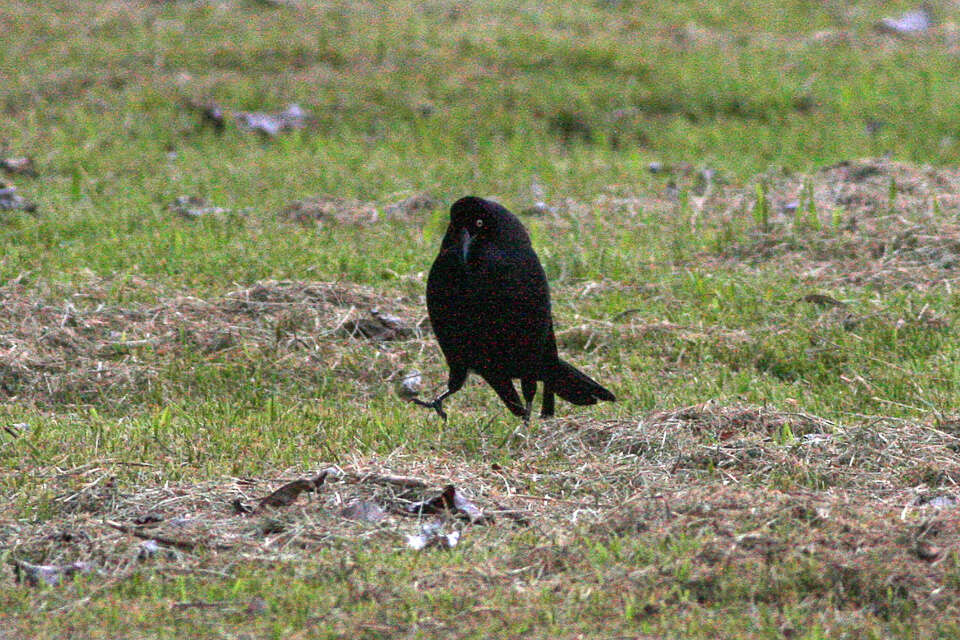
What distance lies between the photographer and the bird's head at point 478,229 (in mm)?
5602

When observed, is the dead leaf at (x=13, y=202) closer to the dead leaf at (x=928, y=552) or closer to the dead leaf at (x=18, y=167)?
the dead leaf at (x=18, y=167)

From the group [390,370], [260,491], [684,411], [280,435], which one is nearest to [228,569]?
[260,491]

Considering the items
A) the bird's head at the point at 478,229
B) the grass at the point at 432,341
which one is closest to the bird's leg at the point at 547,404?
the grass at the point at 432,341

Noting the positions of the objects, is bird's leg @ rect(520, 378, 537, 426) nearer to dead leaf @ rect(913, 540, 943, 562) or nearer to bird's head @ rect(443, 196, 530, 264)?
bird's head @ rect(443, 196, 530, 264)

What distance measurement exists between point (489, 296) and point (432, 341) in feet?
5.36

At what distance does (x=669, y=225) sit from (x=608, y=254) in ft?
3.20

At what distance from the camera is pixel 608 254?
27.5 feet

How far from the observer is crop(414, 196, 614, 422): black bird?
5562mm

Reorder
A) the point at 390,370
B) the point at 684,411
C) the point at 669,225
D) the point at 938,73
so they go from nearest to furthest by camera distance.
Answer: the point at 684,411 < the point at 390,370 < the point at 669,225 < the point at 938,73

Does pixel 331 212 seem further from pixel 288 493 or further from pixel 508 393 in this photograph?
pixel 288 493

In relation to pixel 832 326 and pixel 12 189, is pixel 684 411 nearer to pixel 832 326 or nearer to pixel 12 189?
pixel 832 326

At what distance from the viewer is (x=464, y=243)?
5598mm

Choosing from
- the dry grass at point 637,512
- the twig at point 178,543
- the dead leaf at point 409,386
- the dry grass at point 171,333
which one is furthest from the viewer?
the dead leaf at point 409,386

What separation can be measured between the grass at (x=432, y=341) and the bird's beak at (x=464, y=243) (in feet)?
2.40
